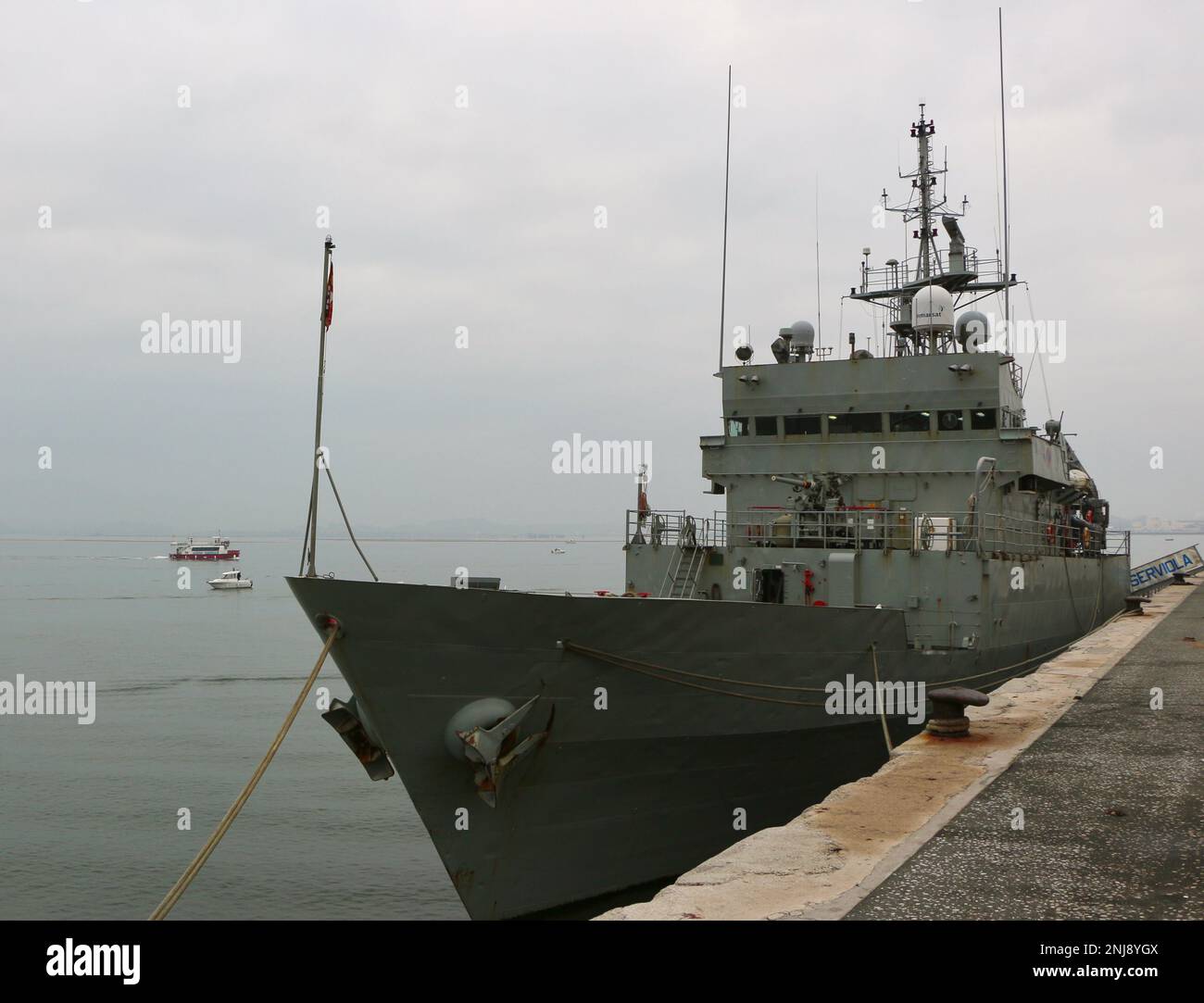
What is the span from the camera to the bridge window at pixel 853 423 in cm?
1573

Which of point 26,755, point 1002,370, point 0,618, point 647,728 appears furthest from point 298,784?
point 0,618

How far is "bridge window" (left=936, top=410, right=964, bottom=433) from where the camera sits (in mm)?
15359

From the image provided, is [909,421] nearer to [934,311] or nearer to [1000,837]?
[934,311]

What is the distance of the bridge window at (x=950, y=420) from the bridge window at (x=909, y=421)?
20cm

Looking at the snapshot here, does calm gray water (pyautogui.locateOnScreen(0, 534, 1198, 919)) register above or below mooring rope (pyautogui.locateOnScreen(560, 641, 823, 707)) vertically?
below

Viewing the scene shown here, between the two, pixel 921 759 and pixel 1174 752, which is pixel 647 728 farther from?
pixel 1174 752

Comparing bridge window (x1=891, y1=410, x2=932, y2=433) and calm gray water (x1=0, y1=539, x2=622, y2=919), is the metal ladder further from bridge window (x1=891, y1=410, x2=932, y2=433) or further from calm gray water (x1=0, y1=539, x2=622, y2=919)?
calm gray water (x1=0, y1=539, x2=622, y2=919)

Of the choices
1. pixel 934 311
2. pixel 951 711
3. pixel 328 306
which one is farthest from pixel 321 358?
pixel 934 311

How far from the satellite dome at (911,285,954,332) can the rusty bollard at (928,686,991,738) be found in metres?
10.8

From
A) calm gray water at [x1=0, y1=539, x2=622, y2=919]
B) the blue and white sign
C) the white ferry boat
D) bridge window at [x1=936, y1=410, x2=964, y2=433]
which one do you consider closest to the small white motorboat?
calm gray water at [x1=0, y1=539, x2=622, y2=919]

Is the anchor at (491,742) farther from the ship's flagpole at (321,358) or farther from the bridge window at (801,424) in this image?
the bridge window at (801,424)

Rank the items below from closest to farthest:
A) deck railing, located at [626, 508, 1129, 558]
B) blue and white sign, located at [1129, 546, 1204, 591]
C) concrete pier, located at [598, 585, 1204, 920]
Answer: concrete pier, located at [598, 585, 1204, 920]
deck railing, located at [626, 508, 1129, 558]
blue and white sign, located at [1129, 546, 1204, 591]

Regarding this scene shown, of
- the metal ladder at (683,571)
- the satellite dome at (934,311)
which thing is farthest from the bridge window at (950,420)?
the metal ladder at (683,571)

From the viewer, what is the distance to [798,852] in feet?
19.3
